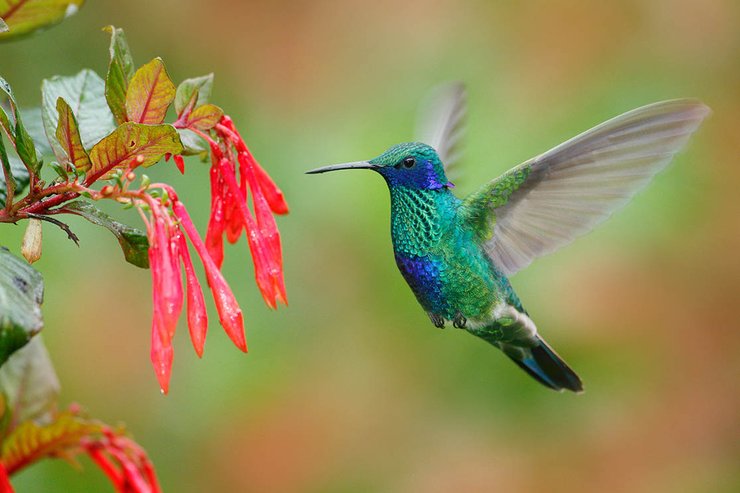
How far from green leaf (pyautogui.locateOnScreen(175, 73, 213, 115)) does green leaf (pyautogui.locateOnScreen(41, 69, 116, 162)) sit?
0.36 feet

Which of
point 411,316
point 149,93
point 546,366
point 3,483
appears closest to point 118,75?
point 149,93

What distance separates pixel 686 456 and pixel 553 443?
79cm

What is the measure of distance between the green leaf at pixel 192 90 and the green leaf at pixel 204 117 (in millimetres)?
16

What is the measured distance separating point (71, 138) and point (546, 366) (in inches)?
37.1

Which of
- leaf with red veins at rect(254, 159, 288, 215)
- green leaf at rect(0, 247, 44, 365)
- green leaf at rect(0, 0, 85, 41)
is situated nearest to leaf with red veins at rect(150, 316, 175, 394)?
green leaf at rect(0, 247, 44, 365)

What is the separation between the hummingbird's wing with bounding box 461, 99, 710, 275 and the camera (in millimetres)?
1367

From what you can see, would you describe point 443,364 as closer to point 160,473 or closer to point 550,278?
point 550,278

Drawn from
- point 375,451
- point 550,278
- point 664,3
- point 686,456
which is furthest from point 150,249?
point 664,3

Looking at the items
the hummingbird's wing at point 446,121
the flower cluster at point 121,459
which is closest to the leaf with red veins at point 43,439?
the flower cluster at point 121,459

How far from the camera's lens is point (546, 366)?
5.54ft

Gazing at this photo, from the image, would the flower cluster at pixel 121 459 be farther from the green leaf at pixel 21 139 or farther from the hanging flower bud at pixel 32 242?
the green leaf at pixel 21 139

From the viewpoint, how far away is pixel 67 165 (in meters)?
1.09

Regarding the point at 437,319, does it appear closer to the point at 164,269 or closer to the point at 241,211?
the point at 241,211

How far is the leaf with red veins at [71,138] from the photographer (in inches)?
42.0
